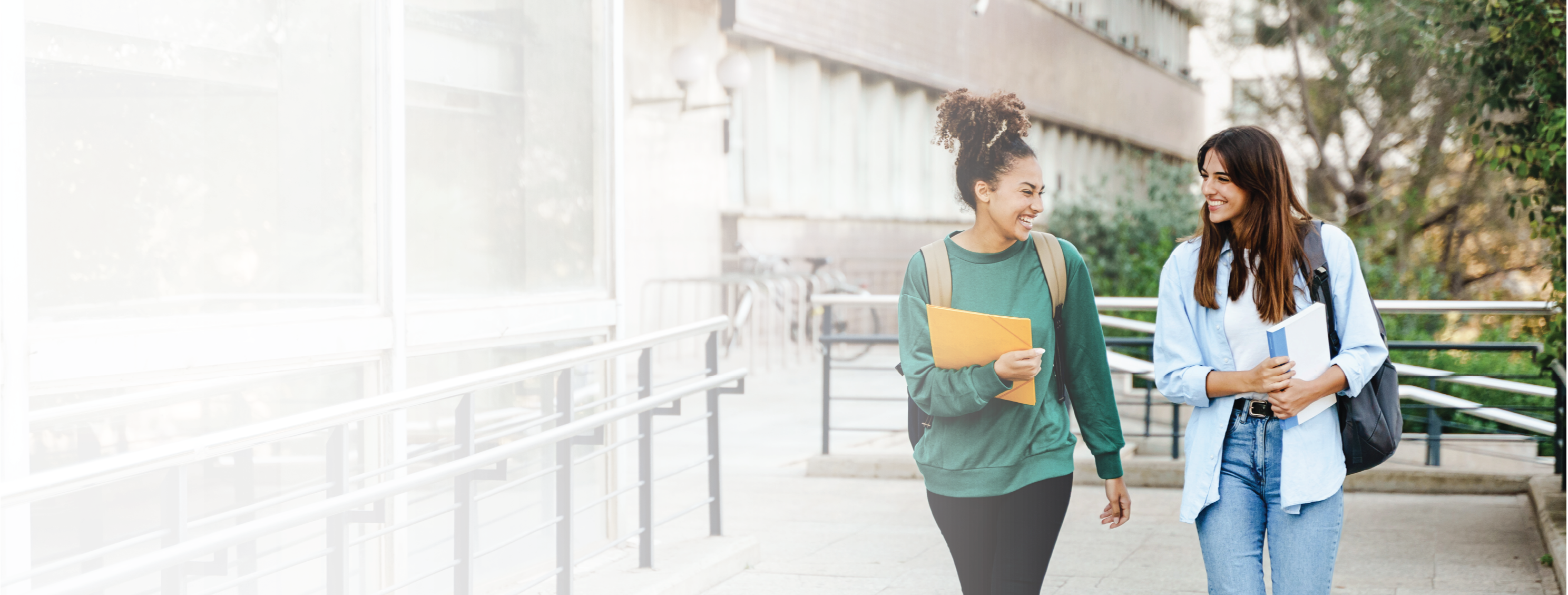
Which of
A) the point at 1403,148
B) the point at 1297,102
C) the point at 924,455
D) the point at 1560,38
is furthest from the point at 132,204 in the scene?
the point at 1297,102

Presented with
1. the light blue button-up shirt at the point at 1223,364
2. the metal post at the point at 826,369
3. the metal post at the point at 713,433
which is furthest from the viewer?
the metal post at the point at 826,369

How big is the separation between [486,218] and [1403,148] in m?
23.1

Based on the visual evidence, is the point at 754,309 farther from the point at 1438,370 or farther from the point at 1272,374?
the point at 1272,374

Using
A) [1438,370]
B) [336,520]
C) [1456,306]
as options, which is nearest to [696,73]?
[1438,370]

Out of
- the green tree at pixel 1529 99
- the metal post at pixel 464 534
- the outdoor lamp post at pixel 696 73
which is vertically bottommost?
the metal post at pixel 464 534

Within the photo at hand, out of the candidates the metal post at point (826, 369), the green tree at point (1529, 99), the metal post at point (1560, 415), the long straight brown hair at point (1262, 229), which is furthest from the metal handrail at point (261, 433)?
the metal post at point (1560, 415)

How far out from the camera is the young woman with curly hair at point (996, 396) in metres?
2.94

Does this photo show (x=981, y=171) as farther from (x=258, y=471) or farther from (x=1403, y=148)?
(x=1403, y=148)

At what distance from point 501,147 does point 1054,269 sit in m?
2.79

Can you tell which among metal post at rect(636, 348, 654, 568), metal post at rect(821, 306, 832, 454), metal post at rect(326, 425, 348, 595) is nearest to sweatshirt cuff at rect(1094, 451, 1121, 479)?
metal post at rect(326, 425, 348, 595)

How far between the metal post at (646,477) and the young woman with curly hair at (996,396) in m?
2.23

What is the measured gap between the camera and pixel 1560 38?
573cm

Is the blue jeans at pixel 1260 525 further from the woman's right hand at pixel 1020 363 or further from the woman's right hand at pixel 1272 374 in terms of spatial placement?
the woman's right hand at pixel 1020 363

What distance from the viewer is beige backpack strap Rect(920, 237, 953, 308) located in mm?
2949
